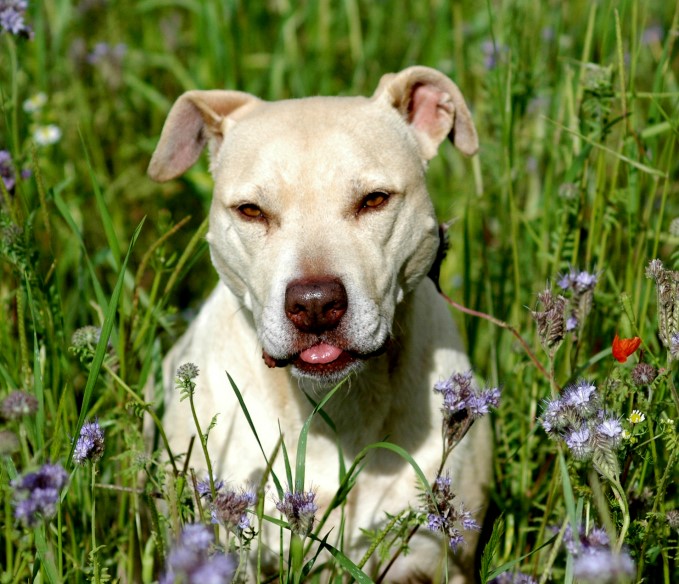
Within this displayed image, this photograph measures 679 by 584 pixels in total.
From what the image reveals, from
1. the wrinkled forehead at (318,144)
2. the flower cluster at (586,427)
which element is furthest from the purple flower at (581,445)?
the wrinkled forehead at (318,144)

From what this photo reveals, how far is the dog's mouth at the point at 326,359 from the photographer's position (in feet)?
9.13

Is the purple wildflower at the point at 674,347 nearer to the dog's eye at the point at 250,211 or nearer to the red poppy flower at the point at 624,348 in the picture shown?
the red poppy flower at the point at 624,348

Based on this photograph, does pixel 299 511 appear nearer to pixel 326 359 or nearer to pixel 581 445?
pixel 581 445

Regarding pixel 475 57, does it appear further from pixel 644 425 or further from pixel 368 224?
pixel 644 425

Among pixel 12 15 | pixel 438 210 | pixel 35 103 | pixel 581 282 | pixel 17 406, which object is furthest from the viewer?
pixel 438 210

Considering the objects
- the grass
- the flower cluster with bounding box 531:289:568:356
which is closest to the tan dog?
the grass

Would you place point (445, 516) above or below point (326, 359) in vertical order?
below

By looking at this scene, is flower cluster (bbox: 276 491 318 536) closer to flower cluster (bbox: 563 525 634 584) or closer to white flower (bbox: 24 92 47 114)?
flower cluster (bbox: 563 525 634 584)

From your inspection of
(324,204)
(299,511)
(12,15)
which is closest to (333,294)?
(324,204)

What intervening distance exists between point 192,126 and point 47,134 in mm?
1799

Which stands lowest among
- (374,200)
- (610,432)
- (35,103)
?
(35,103)

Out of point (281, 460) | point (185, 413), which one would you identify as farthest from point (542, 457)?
point (185, 413)

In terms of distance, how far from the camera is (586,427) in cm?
212

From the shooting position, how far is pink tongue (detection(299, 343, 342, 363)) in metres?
2.78
